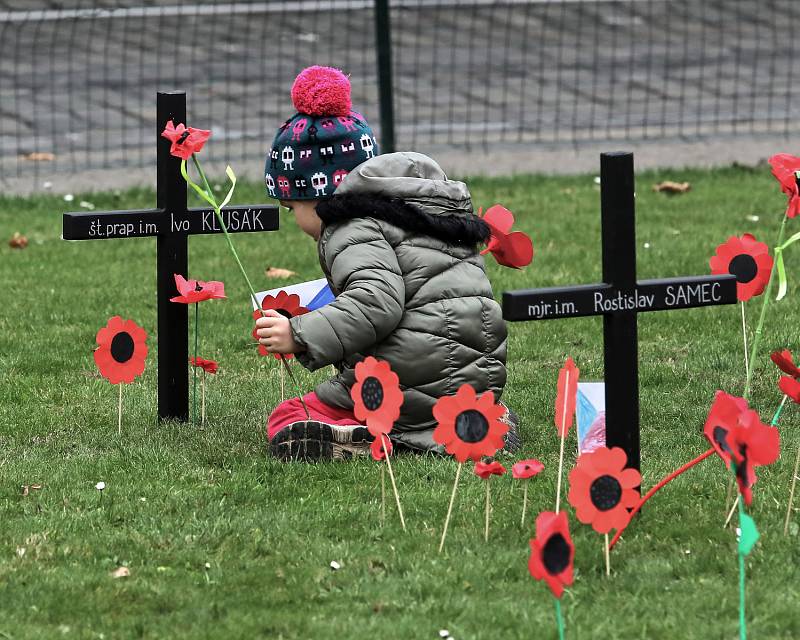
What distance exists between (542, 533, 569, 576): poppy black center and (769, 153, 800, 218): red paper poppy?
1538mm

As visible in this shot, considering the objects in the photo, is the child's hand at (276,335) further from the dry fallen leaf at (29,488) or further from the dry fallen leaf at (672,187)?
the dry fallen leaf at (672,187)

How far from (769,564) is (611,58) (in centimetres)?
1163

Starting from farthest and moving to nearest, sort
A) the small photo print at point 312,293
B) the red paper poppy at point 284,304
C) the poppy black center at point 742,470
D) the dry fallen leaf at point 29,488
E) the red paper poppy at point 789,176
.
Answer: the small photo print at point 312,293, the red paper poppy at point 284,304, the dry fallen leaf at point 29,488, the red paper poppy at point 789,176, the poppy black center at point 742,470

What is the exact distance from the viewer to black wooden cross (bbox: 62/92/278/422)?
204 inches

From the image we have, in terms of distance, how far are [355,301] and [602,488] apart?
122cm

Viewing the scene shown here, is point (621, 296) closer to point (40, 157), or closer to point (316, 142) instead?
point (316, 142)

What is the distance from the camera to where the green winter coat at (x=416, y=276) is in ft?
15.7

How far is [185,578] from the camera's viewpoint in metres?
3.88

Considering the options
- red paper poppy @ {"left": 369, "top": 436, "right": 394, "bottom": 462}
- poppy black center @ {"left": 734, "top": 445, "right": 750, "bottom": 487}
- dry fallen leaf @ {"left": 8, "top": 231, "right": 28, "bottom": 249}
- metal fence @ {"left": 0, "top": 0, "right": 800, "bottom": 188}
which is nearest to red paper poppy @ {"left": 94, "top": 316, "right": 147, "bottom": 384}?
red paper poppy @ {"left": 369, "top": 436, "right": 394, "bottom": 462}

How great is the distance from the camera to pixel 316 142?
4.93m

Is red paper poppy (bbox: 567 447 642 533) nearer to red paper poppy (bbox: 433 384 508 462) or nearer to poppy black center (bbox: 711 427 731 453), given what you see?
poppy black center (bbox: 711 427 731 453)

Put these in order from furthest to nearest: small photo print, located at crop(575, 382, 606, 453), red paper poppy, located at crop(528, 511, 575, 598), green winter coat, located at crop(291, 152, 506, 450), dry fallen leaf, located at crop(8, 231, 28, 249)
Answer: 1. dry fallen leaf, located at crop(8, 231, 28, 249)
2. green winter coat, located at crop(291, 152, 506, 450)
3. small photo print, located at crop(575, 382, 606, 453)
4. red paper poppy, located at crop(528, 511, 575, 598)

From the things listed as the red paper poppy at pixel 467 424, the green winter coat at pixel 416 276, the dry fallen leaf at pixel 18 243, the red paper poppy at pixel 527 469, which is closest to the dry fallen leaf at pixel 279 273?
the dry fallen leaf at pixel 18 243

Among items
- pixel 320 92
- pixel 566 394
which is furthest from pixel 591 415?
pixel 320 92
